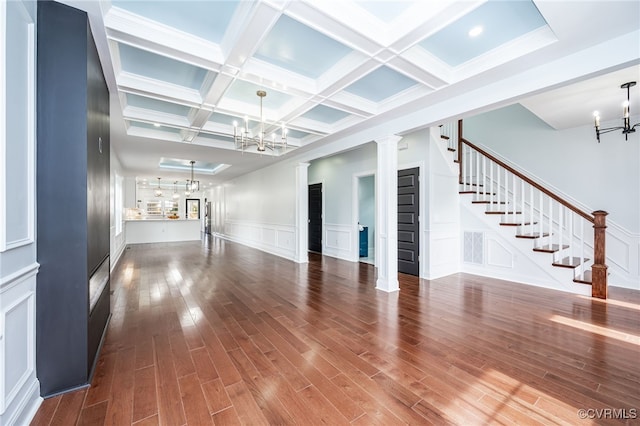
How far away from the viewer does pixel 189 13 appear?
220 centimetres

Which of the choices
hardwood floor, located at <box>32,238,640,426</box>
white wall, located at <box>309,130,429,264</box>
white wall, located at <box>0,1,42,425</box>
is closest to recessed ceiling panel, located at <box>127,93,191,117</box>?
white wall, located at <box>0,1,42,425</box>

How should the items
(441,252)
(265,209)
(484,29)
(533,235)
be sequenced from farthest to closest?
1. (265,209)
2. (441,252)
3. (533,235)
4. (484,29)

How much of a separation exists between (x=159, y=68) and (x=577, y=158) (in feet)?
23.6

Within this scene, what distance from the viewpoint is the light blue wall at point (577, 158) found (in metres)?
4.48

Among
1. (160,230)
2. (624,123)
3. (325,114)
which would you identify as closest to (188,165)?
(160,230)

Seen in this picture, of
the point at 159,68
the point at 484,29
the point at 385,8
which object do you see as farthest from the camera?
the point at 159,68

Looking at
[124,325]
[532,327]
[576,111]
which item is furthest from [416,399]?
[576,111]

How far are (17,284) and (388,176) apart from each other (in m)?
4.15

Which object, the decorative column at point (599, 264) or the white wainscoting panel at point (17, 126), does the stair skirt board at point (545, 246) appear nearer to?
the decorative column at point (599, 264)

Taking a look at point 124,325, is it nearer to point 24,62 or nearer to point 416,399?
point 24,62

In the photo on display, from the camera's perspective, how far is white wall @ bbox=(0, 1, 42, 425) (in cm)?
138

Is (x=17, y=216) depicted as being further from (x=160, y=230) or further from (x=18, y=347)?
(x=160, y=230)

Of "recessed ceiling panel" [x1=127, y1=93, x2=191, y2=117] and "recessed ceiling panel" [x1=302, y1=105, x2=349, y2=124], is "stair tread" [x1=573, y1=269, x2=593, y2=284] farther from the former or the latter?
"recessed ceiling panel" [x1=127, y1=93, x2=191, y2=117]

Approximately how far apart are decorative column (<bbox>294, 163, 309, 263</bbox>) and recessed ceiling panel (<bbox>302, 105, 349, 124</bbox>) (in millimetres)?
2049
